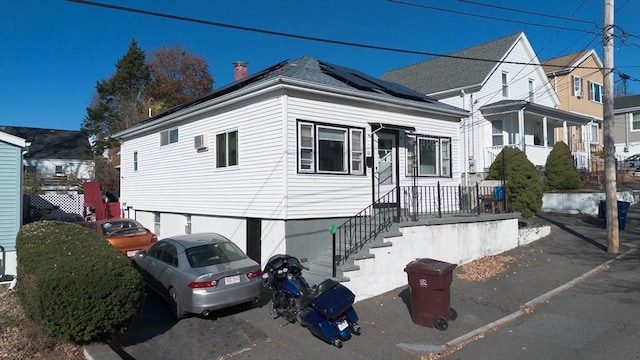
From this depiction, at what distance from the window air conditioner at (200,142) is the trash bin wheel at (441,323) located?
863 centimetres

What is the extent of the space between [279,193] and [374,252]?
106 inches

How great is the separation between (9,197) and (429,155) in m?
12.2

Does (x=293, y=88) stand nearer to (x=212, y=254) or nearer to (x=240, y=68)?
(x=212, y=254)

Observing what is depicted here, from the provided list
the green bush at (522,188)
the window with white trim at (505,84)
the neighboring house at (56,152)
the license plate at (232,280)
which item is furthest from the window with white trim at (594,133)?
the neighboring house at (56,152)

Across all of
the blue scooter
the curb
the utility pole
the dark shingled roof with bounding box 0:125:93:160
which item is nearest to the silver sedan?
the blue scooter

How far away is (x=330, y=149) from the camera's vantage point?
11352 millimetres

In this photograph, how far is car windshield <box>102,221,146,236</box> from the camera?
43.3ft

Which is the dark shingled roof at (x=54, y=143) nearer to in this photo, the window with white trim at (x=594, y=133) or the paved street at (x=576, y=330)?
the window with white trim at (x=594, y=133)

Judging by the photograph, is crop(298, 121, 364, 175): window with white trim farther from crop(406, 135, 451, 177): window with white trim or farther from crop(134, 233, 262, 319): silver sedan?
crop(134, 233, 262, 319): silver sedan

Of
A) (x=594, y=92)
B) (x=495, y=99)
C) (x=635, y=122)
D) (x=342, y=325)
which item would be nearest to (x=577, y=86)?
(x=594, y=92)

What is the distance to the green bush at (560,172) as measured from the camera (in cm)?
2086

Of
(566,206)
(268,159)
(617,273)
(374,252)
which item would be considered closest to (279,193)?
(268,159)

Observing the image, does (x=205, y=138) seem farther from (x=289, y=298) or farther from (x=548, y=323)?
(x=548, y=323)

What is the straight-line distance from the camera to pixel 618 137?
127ft
